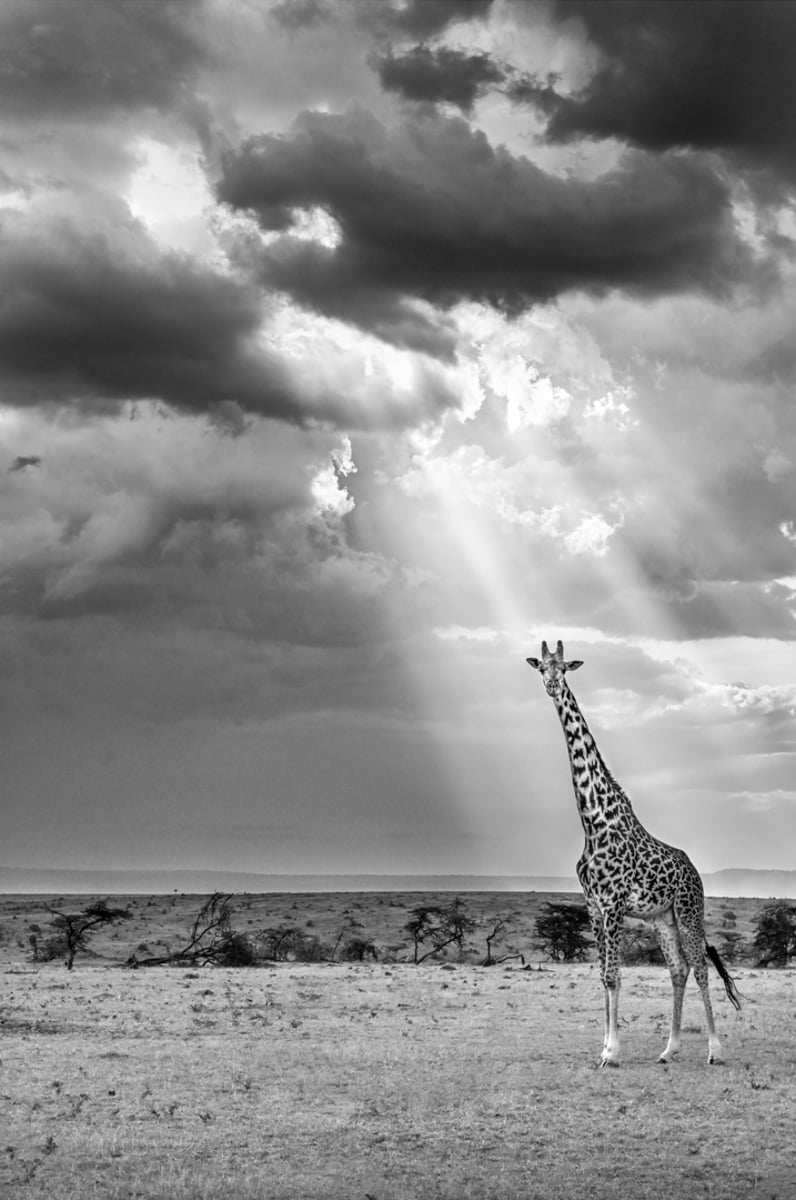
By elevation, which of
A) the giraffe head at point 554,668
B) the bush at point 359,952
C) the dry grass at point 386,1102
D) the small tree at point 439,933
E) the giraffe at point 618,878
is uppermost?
the giraffe head at point 554,668

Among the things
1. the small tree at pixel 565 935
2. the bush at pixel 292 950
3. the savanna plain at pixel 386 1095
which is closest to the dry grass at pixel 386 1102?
the savanna plain at pixel 386 1095

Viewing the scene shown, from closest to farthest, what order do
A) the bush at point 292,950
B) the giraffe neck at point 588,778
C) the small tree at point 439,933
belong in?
the giraffe neck at point 588,778 → the bush at point 292,950 → the small tree at point 439,933

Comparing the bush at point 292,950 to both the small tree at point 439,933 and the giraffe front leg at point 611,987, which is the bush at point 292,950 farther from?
the giraffe front leg at point 611,987

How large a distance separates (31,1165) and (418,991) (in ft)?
74.4

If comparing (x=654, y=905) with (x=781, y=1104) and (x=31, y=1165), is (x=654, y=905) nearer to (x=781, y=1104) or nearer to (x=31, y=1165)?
(x=781, y=1104)

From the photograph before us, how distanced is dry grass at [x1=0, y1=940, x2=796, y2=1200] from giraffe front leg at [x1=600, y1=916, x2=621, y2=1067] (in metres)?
0.39

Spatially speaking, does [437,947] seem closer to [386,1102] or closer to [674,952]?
[674,952]

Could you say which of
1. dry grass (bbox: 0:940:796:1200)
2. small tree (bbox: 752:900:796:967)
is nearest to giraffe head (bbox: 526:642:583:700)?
dry grass (bbox: 0:940:796:1200)

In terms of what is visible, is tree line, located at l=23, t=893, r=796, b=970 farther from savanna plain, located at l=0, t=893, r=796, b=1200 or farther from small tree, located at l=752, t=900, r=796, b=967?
savanna plain, located at l=0, t=893, r=796, b=1200

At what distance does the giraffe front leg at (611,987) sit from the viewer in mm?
21281

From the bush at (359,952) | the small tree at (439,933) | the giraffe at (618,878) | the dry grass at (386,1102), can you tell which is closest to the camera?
the dry grass at (386,1102)

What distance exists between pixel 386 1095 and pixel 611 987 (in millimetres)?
4937

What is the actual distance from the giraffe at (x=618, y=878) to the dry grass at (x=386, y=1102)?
4.46 feet

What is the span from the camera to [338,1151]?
1495 cm
